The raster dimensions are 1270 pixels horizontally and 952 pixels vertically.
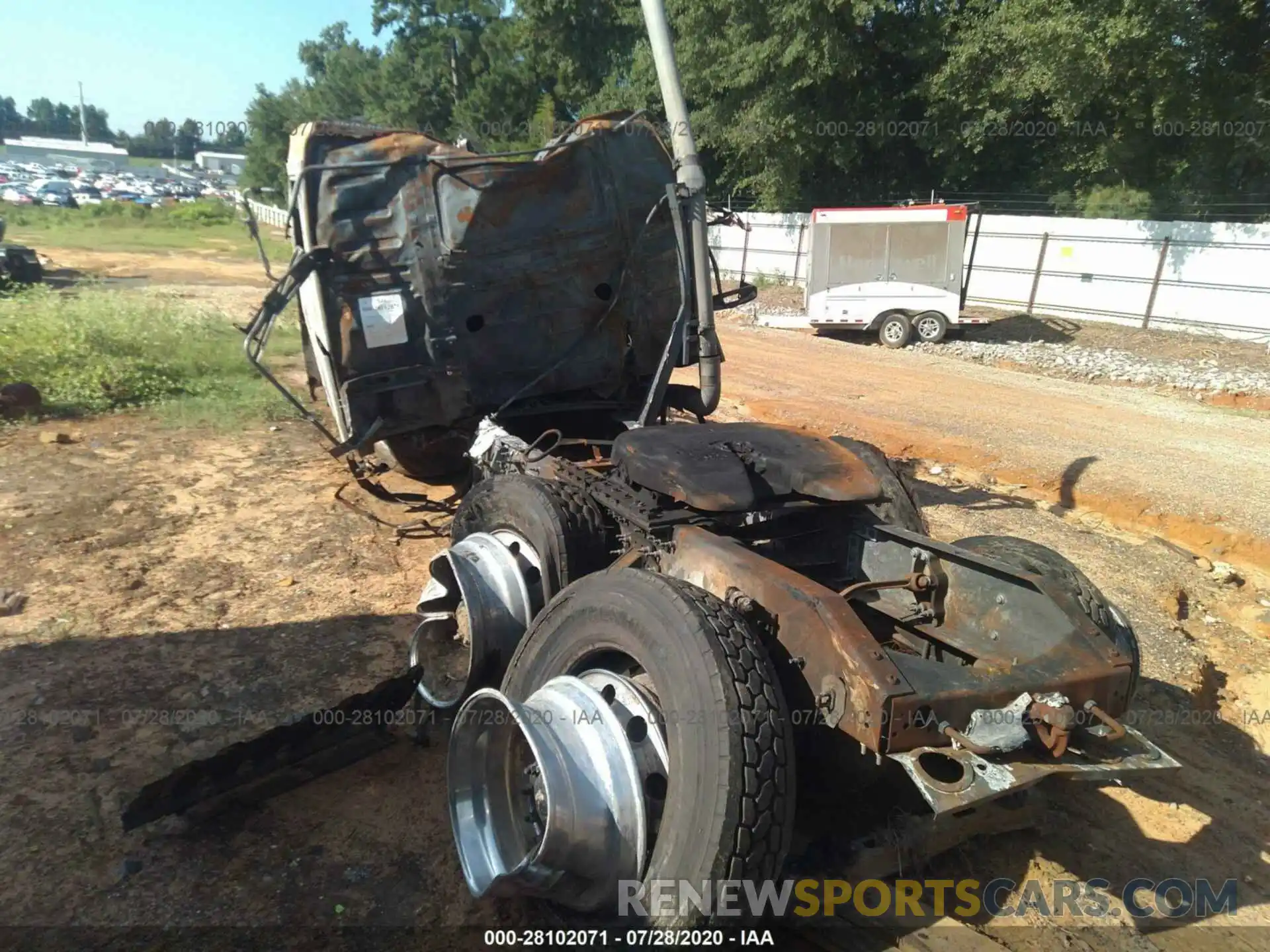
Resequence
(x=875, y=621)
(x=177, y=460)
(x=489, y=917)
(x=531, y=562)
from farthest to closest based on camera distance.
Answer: (x=177, y=460), (x=531, y=562), (x=875, y=621), (x=489, y=917)

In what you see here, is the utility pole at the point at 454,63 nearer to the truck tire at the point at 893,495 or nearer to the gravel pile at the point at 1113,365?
the gravel pile at the point at 1113,365

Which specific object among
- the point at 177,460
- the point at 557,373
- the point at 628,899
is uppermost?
the point at 557,373

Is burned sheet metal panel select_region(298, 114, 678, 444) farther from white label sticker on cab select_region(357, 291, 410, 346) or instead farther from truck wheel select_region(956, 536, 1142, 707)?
truck wheel select_region(956, 536, 1142, 707)

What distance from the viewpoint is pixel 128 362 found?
32.3 feet

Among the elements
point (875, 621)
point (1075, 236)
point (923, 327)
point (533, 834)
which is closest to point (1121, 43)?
point (1075, 236)

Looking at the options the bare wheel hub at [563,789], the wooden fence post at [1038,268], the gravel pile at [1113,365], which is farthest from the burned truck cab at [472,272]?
the wooden fence post at [1038,268]

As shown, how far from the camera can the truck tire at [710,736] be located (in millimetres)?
2299

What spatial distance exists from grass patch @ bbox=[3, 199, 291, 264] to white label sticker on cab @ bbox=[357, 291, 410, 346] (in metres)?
17.5

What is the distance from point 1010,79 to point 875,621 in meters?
21.0

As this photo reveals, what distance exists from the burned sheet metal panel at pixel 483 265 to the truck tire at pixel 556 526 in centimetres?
163

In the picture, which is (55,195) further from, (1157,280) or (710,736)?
(710,736)

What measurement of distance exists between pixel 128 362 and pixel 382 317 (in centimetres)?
626

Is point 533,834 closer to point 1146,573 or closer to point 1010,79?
point 1146,573

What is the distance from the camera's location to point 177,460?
24.7 feet
